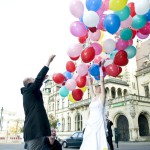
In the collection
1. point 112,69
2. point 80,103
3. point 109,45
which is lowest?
point 112,69

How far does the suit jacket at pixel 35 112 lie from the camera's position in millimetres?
2955

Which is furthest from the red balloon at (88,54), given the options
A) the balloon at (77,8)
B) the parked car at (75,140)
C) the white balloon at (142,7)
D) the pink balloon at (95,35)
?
the parked car at (75,140)

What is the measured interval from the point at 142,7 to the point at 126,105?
2154 cm

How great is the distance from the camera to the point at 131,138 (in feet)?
79.2

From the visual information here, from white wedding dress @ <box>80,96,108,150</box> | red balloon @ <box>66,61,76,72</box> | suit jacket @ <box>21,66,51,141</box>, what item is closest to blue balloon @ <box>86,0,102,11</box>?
red balloon @ <box>66,61,76,72</box>

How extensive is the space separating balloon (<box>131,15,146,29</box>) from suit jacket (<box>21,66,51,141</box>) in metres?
3.21

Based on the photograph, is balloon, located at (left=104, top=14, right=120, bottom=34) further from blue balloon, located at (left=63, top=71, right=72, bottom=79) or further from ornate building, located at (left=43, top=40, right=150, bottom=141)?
ornate building, located at (left=43, top=40, right=150, bottom=141)

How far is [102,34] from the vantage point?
6.31 metres

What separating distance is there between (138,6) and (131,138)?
21.8 m

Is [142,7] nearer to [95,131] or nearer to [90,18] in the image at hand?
[90,18]

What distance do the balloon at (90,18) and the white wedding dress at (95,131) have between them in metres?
1.99

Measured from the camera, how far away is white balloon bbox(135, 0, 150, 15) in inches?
200

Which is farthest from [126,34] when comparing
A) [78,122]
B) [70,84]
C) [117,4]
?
[78,122]

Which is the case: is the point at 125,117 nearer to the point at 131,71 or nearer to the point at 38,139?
the point at 131,71
